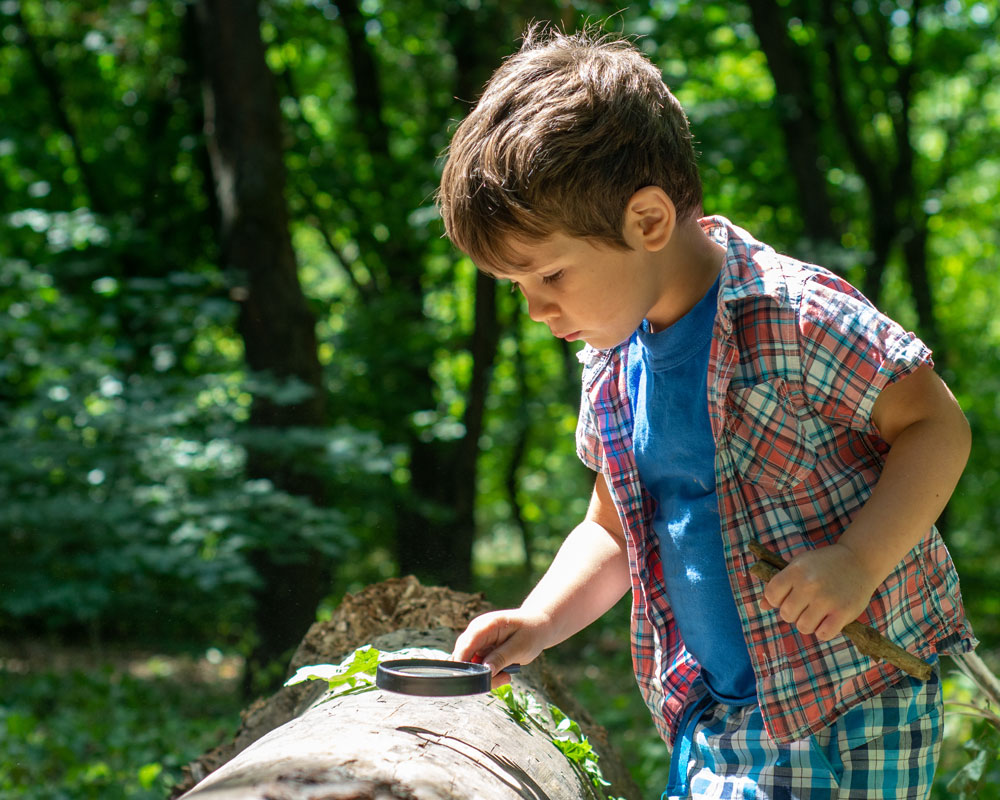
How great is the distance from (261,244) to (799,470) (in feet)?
14.9

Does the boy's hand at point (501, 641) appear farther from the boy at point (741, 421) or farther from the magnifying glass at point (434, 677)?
the magnifying glass at point (434, 677)

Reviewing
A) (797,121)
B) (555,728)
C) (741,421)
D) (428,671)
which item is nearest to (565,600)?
(555,728)

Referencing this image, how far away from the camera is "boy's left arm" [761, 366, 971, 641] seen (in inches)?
58.1

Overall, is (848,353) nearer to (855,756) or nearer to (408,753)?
(855,756)

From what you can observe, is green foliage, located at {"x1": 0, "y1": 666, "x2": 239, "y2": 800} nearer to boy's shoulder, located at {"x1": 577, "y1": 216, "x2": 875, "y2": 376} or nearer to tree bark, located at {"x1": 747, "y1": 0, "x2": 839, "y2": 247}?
boy's shoulder, located at {"x1": 577, "y1": 216, "x2": 875, "y2": 376}

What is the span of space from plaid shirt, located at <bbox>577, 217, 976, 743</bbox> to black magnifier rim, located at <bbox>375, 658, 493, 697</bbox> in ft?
1.63

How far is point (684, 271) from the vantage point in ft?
5.90

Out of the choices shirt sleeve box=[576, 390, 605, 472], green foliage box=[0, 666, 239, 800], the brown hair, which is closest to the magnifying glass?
shirt sleeve box=[576, 390, 605, 472]

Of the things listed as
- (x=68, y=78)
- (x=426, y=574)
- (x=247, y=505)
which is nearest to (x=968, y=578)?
A: (x=426, y=574)

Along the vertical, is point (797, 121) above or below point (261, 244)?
above

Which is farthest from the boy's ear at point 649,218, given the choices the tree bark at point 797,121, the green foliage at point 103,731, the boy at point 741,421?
the tree bark at point 797,121

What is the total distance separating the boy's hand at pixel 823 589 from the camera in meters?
1.47

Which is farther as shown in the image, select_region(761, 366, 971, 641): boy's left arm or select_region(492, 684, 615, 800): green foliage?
select_region(492, 684, 615, 800): green foliage

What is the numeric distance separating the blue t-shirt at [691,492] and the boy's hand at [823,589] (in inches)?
12.0
